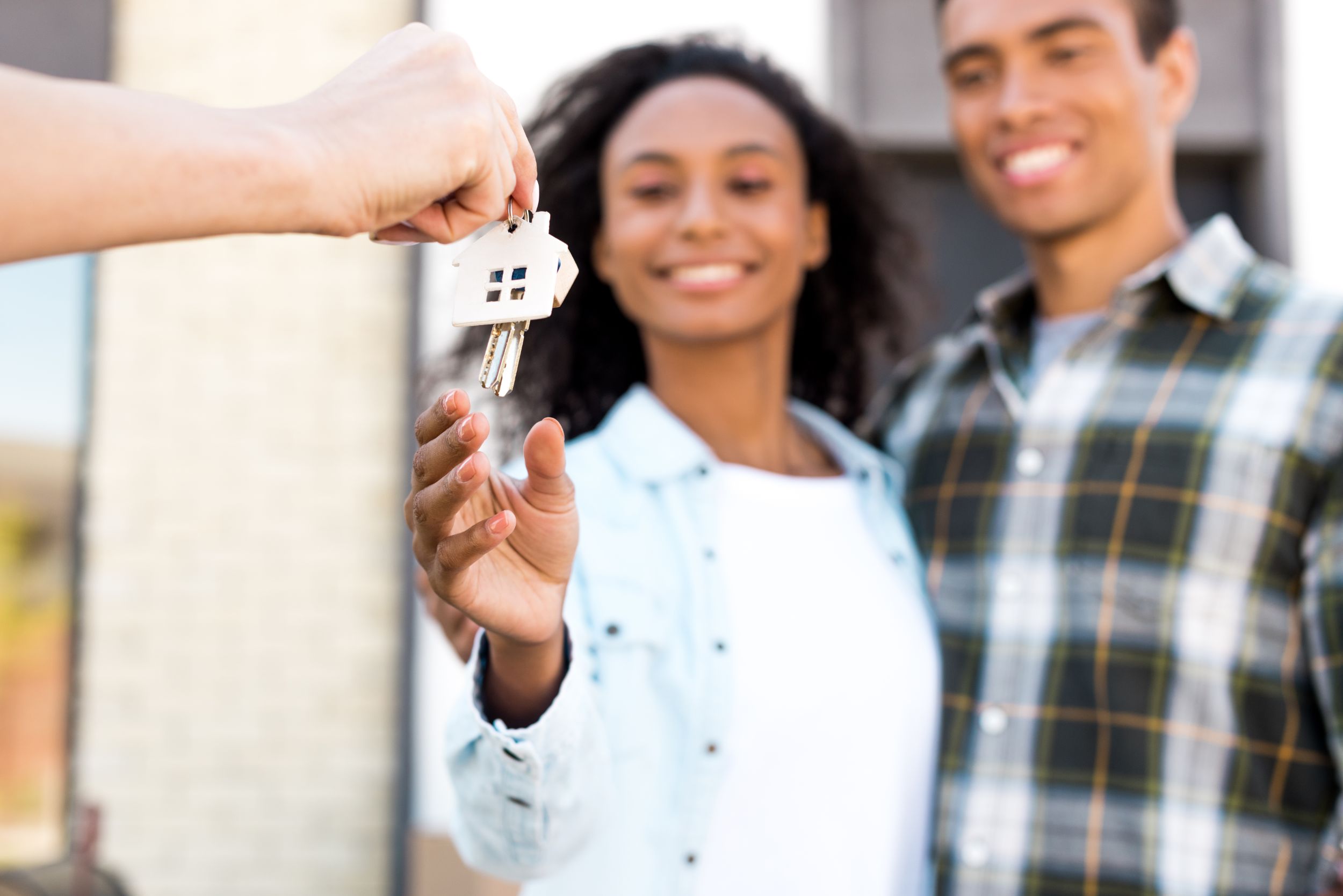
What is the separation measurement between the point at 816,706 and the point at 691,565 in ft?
0.83

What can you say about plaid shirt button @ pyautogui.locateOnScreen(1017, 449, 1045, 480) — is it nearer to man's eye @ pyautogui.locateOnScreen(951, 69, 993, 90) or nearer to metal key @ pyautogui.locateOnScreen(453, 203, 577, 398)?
man's eye @ pyautogui.locateOnScreen(951, 69, 993, 90)

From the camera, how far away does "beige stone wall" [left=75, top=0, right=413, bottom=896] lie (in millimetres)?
3000

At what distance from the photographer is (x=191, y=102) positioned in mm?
648

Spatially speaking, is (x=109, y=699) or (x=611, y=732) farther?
(x=109, y=699)

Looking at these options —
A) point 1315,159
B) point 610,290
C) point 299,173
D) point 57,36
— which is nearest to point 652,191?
point 610,290

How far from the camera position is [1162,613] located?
1.59 metres

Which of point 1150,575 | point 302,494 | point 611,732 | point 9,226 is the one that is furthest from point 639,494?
point 302,494

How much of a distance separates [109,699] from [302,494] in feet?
2.45

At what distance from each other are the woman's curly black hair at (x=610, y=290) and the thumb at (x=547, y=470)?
962 mm

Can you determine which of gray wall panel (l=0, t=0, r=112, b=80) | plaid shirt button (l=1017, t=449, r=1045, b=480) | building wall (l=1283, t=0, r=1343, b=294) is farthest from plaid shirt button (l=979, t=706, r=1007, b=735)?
gray wall panel (l=0, t=0, r=112, b=80)

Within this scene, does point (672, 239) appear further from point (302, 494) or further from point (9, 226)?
point (302, 494)

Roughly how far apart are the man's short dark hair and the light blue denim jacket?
0.96 meters

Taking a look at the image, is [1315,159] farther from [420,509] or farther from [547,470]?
[420,509]

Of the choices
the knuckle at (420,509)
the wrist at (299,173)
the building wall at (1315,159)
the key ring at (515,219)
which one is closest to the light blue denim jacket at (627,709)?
the knuckle at (420,509)
